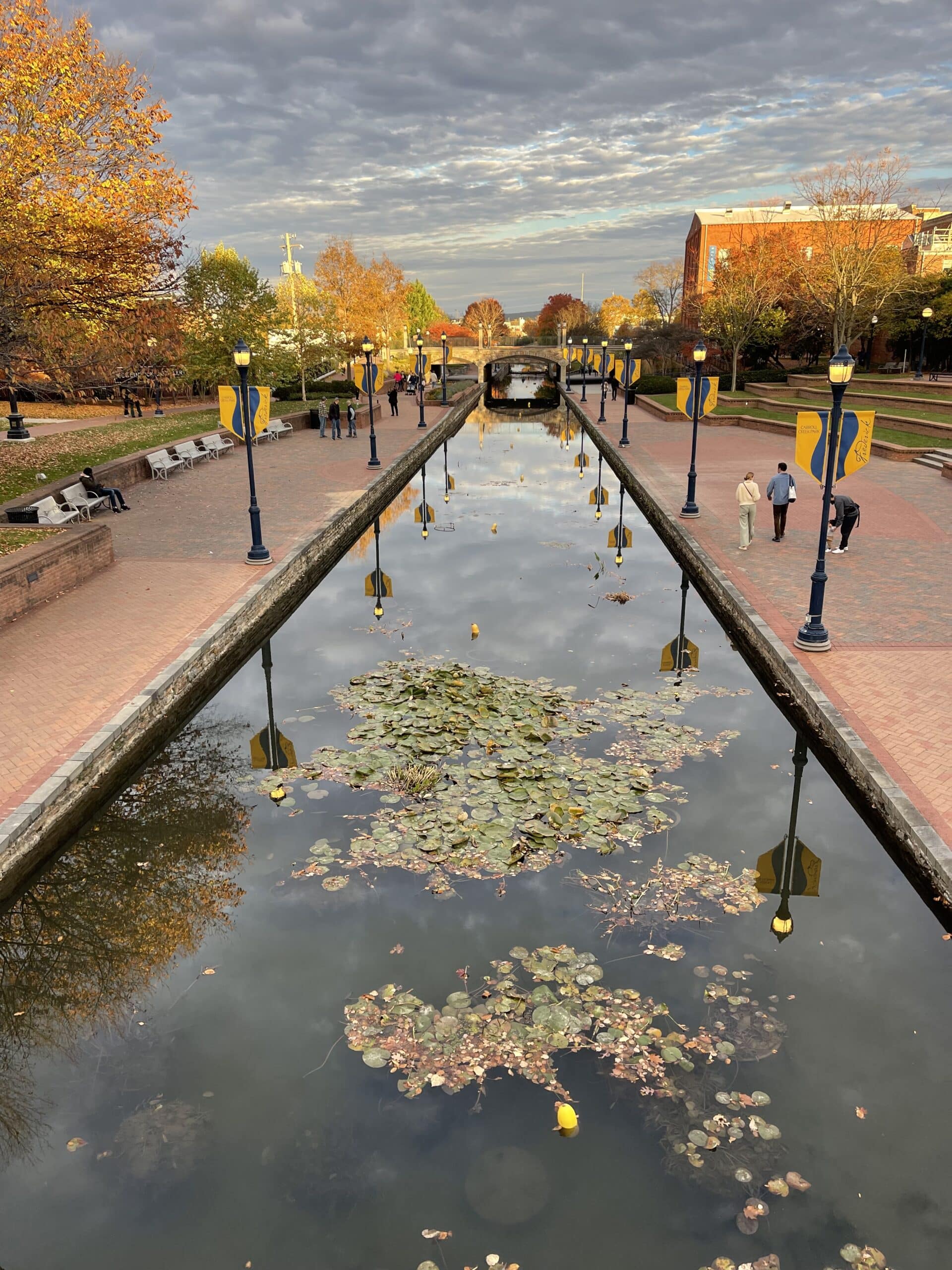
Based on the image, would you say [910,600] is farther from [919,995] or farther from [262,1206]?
[262,1206]

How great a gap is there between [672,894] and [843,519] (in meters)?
11.3

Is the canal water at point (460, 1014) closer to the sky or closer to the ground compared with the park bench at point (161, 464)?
closer to the ground

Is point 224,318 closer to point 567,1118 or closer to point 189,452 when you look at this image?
point 189,452

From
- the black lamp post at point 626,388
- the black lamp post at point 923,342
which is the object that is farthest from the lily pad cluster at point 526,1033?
the black lamp post at point 923,342

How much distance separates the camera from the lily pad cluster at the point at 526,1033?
18.1 ft

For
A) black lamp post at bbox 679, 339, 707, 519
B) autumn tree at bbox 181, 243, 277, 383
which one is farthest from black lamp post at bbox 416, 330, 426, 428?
black lamp post at bbox 679, 339, 707, 519

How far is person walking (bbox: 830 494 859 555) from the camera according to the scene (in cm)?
1605

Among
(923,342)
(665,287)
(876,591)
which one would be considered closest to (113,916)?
(876,591)

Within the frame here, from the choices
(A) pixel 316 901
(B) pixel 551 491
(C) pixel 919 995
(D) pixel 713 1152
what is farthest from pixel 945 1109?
(B) pixel 551 491

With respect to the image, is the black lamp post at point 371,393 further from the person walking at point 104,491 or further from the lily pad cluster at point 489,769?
the lily pad cluster at point 489,769

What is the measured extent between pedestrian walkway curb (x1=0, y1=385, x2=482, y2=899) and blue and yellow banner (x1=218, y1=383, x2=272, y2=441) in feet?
8.19

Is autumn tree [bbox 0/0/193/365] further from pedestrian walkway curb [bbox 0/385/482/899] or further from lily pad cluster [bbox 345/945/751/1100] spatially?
lily pad cluster [bbox 345/945/751/1100]

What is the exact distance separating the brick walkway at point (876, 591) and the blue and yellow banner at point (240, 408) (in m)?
9.35

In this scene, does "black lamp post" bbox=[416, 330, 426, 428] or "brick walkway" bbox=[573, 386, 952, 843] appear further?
"black lamp post" bbox=[416, 330, 426, 428]
